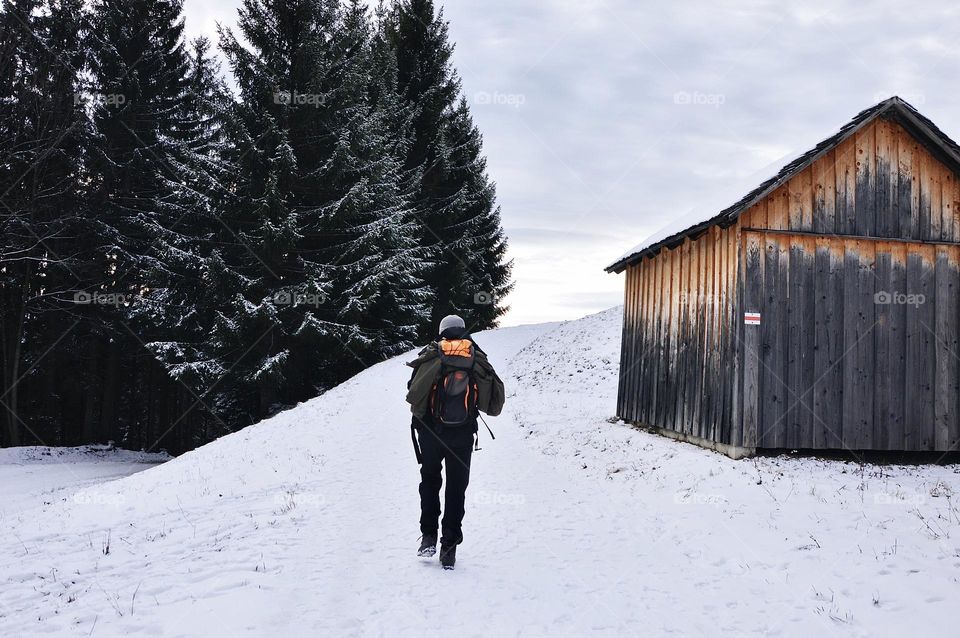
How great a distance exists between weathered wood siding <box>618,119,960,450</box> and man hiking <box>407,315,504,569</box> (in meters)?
5.60

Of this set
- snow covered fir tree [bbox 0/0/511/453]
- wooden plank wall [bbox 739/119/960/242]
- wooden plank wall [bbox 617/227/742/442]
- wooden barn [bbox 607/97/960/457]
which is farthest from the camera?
snow covered fir tree [bbox 0/0/511/453]

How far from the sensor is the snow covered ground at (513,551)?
428cm

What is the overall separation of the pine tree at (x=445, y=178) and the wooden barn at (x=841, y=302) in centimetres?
1850

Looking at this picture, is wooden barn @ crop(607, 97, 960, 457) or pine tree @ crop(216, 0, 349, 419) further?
pine tree @ crop(216, 0, 349, 419)

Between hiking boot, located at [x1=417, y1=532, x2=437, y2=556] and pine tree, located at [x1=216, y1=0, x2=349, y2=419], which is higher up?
pine tree, located at [x1=216, y1=0, x2=349, y2=419]

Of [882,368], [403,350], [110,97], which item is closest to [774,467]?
[882,368]

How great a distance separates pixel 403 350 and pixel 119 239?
11.1 metres

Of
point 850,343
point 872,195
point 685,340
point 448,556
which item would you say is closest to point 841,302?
point 850,343

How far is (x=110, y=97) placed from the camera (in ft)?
70.4

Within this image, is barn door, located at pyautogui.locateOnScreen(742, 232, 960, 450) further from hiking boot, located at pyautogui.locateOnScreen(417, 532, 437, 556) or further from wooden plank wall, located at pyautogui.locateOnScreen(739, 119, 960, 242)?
hiking boot, located at pyautogui.locateOnScreen(417, 532, 437, 556)

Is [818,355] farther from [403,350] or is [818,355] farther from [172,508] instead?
[403,350]

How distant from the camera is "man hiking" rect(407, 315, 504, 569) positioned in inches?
202

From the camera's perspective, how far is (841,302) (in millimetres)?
9586

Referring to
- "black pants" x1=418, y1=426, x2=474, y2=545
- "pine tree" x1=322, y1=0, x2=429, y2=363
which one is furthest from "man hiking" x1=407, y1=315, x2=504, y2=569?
"pine tree" x1=322, y1=0, x2=429, y2=363
